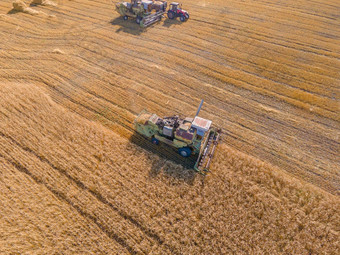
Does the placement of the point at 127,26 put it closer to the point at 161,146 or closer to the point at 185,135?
the point at 161,146

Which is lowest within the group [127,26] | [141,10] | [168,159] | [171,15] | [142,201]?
[142,201]

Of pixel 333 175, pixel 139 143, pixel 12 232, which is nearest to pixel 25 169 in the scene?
pixel 12 232

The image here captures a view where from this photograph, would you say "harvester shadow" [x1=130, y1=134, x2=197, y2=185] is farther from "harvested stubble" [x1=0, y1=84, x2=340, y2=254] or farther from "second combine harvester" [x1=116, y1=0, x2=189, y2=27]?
"second combine harvester" [x1=116, y1=0, x2=189, y2=27]

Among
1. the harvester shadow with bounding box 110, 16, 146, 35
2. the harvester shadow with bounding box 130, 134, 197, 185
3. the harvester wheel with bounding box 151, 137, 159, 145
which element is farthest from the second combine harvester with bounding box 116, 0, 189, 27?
the harvester wheel with bounding box 151, 137, 159, 145

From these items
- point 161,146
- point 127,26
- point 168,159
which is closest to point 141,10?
point 127,26

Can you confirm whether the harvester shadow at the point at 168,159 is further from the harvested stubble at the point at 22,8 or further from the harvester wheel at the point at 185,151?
the harvested stubble at the point at 22,8

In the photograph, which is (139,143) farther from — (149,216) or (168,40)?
(168,40)

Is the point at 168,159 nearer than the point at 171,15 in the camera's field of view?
Yes

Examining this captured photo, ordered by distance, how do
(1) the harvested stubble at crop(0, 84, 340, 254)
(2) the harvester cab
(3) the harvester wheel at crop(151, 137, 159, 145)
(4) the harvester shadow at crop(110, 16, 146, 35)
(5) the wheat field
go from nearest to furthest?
(1) the harvested stubble at crop(0, 84, 340, 254), (5) the wheat field, (3) the harvester wheel at crop(151, 137, 159, 145), (4) the harvester shadow at crop(110, 16, 146, 35), (2) the harvester cab
